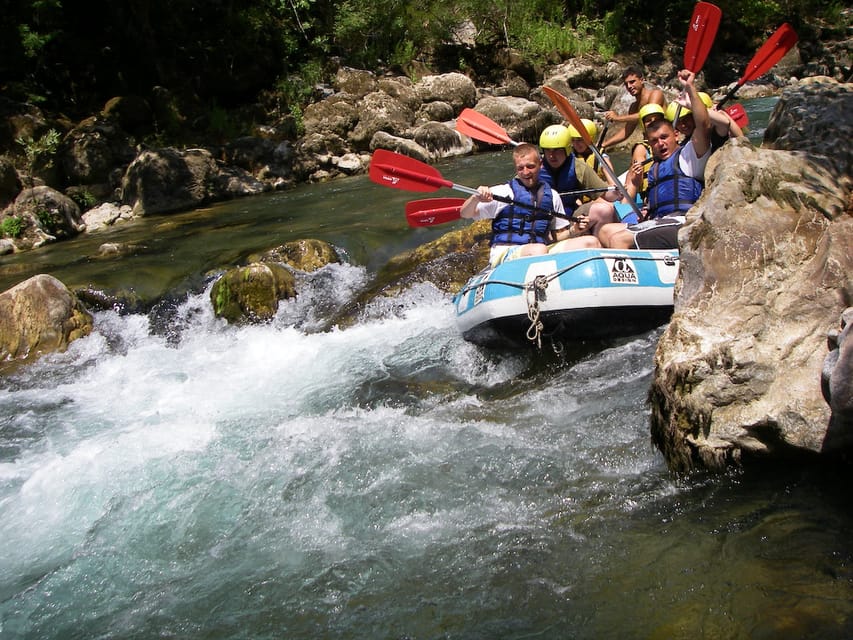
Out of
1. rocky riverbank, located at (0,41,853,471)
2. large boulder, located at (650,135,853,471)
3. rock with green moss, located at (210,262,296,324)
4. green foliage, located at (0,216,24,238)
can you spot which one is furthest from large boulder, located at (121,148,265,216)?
large boulder, located at (650,135,853,471)

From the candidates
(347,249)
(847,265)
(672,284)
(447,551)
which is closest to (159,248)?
(347,249)

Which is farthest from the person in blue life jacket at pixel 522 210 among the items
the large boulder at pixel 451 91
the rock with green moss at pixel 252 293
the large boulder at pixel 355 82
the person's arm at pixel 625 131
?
the large boulder at pixel 355 82

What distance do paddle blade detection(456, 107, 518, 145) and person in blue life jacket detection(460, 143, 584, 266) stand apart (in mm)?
1351

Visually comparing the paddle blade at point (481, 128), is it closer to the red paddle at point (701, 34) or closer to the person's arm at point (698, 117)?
the red paddle at point (701, 34)

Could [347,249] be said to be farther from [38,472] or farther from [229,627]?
[229,627]

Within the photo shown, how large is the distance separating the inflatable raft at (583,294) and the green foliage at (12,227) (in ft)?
27.1

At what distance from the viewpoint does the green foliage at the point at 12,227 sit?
1010 centimetres

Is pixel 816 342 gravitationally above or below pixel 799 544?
above

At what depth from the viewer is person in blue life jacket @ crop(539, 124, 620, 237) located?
17.2 ft

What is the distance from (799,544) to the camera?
7.91 ft

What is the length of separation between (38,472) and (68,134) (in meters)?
10.0

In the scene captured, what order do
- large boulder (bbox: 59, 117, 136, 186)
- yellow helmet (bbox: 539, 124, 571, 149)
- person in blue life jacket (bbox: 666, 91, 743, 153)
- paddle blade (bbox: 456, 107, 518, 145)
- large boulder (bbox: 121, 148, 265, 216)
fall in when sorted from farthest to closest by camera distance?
large boulder (bbox: 59, 117, 136, 186)
large boulder (bbox: 121, 148, 265, 216)
paddle blade (bbox: 456, 107, 518, 145)
yellow helmet (bbox: 539, 124, 571, 149)
person in blue life jacket (bbox: 666, 91, 743, 153)

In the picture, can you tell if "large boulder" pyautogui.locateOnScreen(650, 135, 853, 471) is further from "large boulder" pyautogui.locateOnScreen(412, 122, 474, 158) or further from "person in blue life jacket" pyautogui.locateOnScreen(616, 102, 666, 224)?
"large boulder" pyautogui.locateOnScreen(412, 122, 474, 158)

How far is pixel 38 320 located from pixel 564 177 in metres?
4.56
